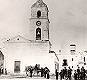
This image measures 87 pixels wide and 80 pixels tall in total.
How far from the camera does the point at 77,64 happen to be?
56.5 meters

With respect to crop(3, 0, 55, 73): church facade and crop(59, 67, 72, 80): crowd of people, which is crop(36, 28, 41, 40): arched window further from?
crop(59, 67, 72, 80): crowd of people

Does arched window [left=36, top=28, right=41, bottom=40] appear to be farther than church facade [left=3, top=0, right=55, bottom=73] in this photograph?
Yes

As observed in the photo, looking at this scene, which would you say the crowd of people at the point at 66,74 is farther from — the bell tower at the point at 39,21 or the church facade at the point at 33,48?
the bell tower at the point at 39,21

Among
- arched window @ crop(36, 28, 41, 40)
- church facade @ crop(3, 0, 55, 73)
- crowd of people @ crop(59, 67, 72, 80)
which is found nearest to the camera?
crowd of people @ crop(59, 67, 72, 80)

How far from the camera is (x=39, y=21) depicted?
43.9m

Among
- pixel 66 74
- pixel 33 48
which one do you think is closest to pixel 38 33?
pixel 33 48

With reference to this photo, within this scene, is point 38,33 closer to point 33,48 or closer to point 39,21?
point 39,21

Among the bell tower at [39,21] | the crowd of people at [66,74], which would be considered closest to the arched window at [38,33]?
the bell tower at [39,21]

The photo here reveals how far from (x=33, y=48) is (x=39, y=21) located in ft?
14.0

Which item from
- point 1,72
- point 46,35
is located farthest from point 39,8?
point 1,72

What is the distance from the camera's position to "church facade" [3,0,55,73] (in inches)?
1693

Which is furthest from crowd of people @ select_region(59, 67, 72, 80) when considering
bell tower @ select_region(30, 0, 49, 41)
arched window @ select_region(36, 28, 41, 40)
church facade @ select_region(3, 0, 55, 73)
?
arched window @ select_region(36, 28, 41, 40)

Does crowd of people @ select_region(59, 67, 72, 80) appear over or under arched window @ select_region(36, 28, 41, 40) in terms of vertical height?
under

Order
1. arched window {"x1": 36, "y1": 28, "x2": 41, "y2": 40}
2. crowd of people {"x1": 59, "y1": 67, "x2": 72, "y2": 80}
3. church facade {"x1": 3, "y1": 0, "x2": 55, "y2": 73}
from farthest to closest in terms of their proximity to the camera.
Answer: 1. arched window {"x1": 36, "y1": 28, "x2": 41, "y2": 40}
2. church facade {"x1": 3, "y1": 0, "x2": 55, "y2": 73}
3. crowd of people {"x1": 59, "y1": 67, "x2": 72, "y2": 80}
